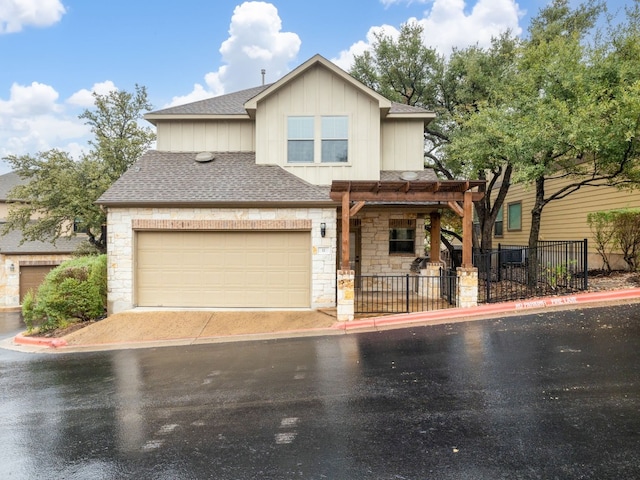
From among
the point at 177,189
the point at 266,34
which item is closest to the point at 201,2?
the point at 266,34

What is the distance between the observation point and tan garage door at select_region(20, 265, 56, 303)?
23.5 meters

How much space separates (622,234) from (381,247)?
7902 millimetres

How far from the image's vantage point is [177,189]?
11.9m

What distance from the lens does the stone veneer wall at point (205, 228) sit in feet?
37.3

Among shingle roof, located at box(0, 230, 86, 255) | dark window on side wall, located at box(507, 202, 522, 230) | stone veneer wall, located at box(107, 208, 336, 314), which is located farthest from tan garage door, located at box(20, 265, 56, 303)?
dark window on side wall, located at box(507, 202, 522, 230)

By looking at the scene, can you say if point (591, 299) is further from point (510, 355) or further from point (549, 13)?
point (549, 13)

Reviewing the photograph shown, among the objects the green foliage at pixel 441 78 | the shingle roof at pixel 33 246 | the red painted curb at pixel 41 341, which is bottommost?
the red painted curb at pixel 41 341

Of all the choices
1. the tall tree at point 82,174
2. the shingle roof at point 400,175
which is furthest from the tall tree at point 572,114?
the tall tree at point 82,174

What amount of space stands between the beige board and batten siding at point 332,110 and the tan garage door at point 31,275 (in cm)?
1914

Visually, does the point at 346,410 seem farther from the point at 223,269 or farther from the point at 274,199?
the point at 223,269

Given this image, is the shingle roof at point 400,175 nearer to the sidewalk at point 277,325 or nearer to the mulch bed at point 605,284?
the sidewalk at point 277,325

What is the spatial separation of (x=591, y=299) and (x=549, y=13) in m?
18.4

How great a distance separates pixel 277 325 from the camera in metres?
10.2

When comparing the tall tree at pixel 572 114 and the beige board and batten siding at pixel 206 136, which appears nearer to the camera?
the tall tree at pixel 572 114
